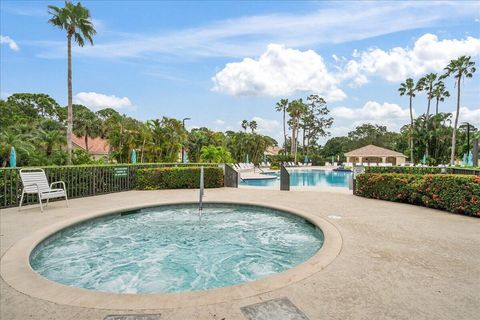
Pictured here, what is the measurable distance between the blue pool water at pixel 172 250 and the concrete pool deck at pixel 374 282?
0.67 meters

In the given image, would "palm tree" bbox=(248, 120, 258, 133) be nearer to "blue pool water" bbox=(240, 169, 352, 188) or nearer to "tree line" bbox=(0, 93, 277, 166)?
"tree line" bbox=(0, 93, 277, 166)

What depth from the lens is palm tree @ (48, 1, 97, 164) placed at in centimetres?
1645

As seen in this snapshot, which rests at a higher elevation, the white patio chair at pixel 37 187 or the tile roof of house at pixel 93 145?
the tile roof of house at pixel 93 145

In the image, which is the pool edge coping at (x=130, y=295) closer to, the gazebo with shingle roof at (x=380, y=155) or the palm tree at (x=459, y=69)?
the palm tree at (x=459, y=69)

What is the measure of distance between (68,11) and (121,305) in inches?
771

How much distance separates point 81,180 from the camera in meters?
9.32

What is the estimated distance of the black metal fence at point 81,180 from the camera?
7.22 m

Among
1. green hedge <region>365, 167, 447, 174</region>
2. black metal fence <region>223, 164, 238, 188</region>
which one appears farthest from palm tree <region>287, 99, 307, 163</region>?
black metal fence <region>223, 164, 238, 188</region>

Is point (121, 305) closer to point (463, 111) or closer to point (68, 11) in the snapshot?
point (68, 11)

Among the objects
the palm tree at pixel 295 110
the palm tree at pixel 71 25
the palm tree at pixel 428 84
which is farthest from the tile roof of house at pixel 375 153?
the palm tree at pixel 71 25

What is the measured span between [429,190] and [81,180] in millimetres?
10469

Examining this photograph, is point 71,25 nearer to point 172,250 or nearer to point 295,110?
point 172,250

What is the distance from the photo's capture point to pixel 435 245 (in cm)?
416

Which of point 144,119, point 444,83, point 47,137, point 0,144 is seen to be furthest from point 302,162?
point 0,144
